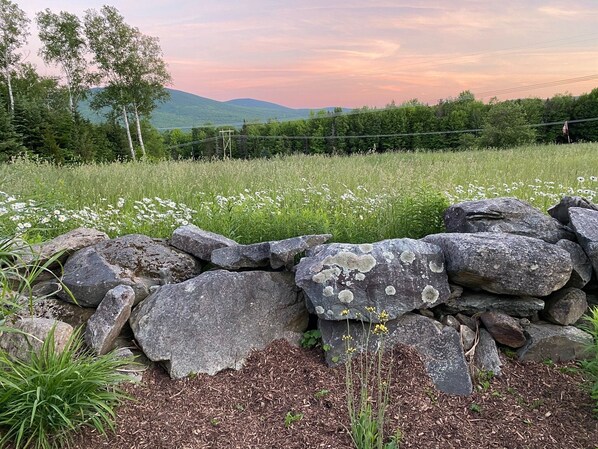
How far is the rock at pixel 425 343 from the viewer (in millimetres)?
3139

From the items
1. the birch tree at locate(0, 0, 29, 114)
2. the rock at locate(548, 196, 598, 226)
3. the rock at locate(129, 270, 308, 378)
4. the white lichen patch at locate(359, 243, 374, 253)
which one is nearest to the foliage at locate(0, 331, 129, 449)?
the rock at locate(129, 270, 308, 378)

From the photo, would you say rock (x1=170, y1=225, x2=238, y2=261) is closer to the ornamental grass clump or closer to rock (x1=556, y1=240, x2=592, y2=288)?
the ornamental grass clump

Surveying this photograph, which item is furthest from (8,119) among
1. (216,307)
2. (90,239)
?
(216,307)

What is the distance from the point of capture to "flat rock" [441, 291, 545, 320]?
348cm

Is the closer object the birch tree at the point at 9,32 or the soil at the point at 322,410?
the soil at the point at 322,410

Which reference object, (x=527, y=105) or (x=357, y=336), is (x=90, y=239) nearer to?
(x=357, y=336)

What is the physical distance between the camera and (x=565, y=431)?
2.72 m

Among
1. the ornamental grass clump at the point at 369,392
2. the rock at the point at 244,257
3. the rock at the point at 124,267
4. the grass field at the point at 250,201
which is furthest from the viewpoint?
the grass field at the point at 250,201

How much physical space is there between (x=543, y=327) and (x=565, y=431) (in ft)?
3.13

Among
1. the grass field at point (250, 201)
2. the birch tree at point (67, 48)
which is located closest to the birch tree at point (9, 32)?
the birch tree at point (67, 48)

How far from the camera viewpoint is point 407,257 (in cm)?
344

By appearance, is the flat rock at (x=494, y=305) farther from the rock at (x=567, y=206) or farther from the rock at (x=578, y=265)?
the rock at (x=567, y=206)

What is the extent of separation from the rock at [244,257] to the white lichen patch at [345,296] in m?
0.80

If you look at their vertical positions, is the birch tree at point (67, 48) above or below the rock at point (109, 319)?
above
